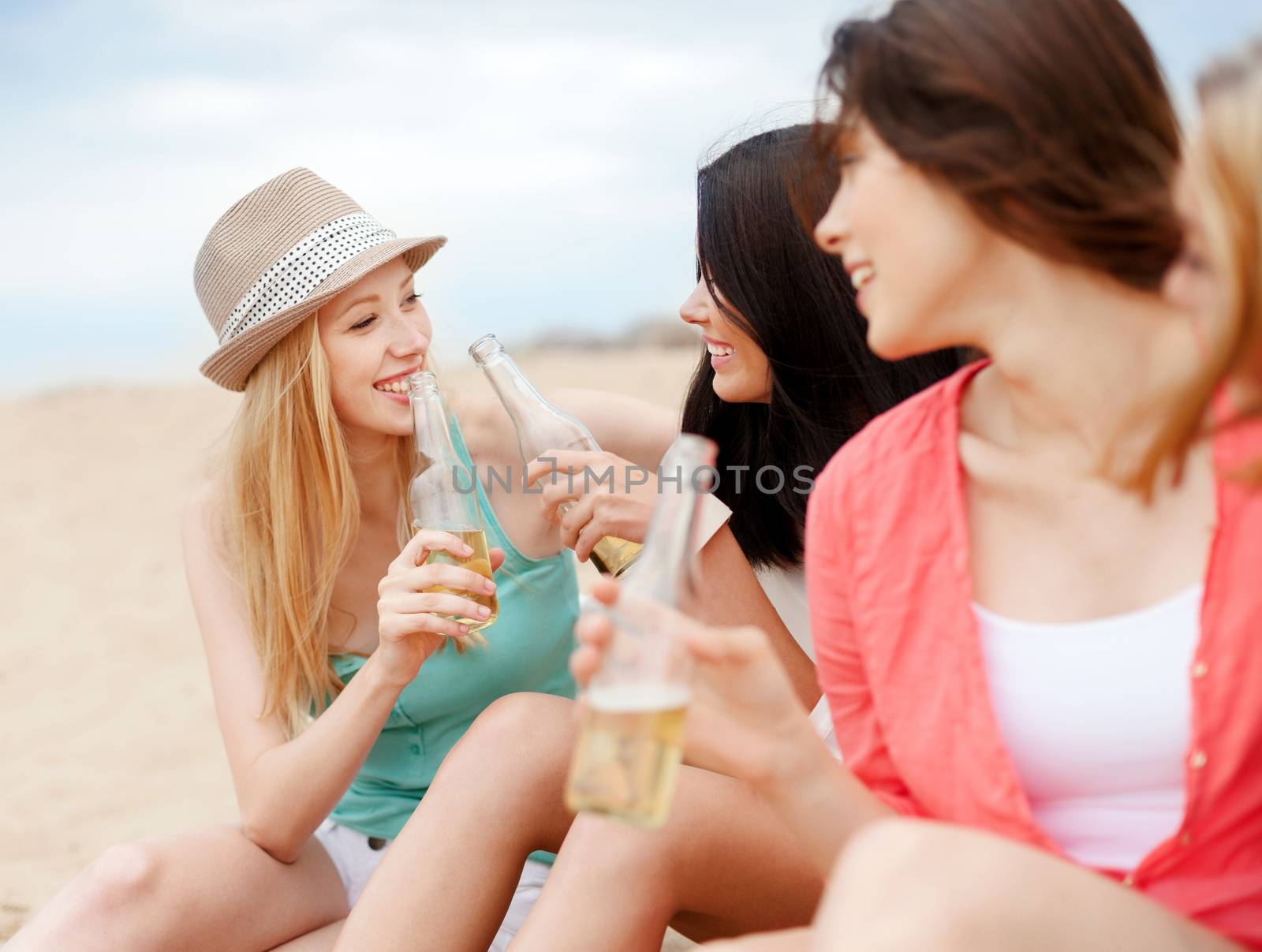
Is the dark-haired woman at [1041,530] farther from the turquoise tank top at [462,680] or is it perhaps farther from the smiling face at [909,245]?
the turquoise tank top at [462,680]

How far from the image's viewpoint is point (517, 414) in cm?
303

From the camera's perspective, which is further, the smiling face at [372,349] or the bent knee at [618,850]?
the smiling face at [372,349]

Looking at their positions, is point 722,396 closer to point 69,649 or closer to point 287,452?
point 287,452

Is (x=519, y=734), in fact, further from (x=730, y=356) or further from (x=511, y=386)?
(x=730, y=356)

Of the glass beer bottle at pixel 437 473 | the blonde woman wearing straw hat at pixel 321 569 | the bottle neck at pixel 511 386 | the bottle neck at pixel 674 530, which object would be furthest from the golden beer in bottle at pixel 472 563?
the bottle neck at pixel 674 530

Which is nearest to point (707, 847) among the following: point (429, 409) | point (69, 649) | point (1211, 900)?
point (1211, 900)

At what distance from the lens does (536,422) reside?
3027 mm

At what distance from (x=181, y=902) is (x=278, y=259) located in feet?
4.67

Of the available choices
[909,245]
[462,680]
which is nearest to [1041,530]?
[909,245]

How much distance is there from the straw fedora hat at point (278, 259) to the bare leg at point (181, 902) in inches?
43.2

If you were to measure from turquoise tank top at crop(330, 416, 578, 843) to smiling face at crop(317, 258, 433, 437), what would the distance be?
172 millimetres

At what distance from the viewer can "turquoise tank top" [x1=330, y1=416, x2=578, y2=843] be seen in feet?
10.3

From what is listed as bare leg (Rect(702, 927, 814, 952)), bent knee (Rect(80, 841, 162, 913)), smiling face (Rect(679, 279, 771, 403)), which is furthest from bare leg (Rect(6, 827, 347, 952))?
smiling face (Rect(679, 279, 771, 403))

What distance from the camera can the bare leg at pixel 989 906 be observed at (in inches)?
57.9
